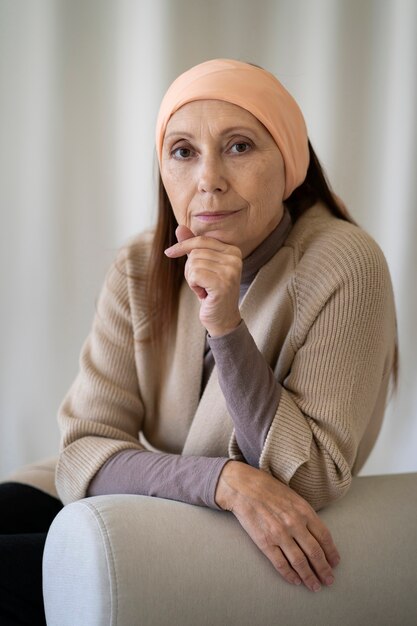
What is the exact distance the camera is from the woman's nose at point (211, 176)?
114 cm

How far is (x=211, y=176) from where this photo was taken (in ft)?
3.74

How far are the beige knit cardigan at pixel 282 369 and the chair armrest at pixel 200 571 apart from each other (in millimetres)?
98

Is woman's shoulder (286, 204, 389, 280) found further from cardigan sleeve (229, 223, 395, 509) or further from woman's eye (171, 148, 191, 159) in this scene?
woman's eye (171, 148, 191, 159)

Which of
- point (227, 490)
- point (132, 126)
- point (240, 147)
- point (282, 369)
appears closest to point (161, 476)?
point (227, 490)

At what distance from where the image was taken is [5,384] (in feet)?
6.37

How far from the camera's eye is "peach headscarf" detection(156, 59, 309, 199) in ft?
3.81

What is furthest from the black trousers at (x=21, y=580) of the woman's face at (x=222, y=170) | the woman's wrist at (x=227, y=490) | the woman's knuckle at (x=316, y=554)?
the woman's face at (x=222, y=170)

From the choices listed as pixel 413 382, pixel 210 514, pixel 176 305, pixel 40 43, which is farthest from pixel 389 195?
pixel 210 514

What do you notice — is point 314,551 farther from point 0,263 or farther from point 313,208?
point 0,263

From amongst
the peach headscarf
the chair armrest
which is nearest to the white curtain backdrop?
the peach headscarf

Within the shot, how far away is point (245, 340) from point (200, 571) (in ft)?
1.00

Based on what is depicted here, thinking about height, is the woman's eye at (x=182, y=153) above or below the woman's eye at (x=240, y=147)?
below

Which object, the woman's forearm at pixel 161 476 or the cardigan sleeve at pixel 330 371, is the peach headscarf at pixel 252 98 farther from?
the woman's forearm at pixel 161 476

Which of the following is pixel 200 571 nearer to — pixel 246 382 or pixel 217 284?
pixel 246 382
